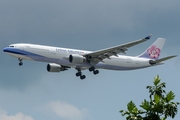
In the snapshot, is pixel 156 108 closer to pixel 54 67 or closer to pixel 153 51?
pixel 54 67

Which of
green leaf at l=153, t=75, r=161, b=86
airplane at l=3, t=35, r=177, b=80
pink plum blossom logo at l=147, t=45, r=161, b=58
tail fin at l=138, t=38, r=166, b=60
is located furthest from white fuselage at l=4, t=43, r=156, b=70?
green leaf at l=153, t=75, r=161, b=86

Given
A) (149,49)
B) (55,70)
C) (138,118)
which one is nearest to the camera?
(138,118)

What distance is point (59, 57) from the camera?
87.4 m

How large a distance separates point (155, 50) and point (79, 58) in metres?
27.0

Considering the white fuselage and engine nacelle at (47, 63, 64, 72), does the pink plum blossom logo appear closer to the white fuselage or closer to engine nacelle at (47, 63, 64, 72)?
the white fuselage

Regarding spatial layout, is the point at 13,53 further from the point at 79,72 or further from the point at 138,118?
the point at 138,118

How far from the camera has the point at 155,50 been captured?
108938 millimetres

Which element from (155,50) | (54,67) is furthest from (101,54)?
(155,50)

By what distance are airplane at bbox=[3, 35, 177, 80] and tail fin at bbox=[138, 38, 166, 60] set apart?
4271 millimetres

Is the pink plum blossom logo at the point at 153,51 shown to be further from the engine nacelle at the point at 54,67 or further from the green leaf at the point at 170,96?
the green leaf at the point at 170,96

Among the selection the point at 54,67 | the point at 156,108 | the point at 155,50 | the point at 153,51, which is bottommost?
the point at 156,108

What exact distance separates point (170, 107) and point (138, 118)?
1980 millimetres

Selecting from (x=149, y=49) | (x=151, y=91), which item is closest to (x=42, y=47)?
(x=149, y=49)

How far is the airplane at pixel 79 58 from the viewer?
86.2 m
